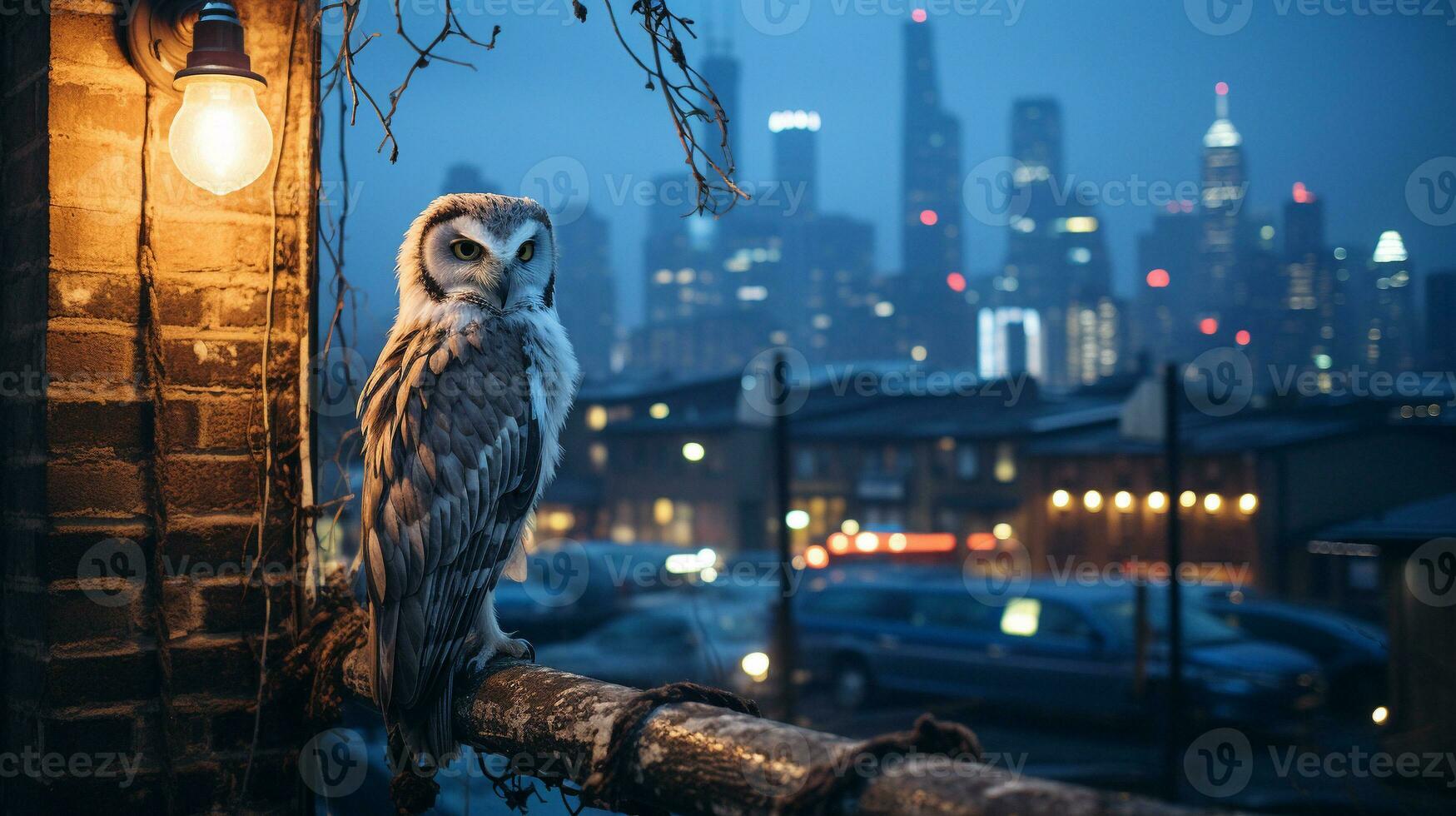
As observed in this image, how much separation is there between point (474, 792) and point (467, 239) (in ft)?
5.02

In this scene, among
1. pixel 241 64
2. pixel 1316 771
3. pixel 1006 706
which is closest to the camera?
pixel 241 64

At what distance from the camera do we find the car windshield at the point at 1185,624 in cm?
1144

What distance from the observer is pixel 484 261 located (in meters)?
2.51

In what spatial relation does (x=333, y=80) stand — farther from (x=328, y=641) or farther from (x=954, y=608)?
(x=954, y=608)

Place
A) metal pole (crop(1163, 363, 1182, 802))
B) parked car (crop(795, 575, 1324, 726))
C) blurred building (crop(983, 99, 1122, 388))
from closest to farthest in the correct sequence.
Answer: metal pole (crop(1163, 363, 1182, 802)) → parked car (crop(795, 575, 1324, 726)) → blurred building (crop(983, 99, 1122, 388))

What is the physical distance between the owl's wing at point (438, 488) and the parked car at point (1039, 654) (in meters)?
10.0

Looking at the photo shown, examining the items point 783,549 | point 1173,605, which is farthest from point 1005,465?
point 1173,605

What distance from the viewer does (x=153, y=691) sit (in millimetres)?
2229

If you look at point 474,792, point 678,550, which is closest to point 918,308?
point 678,550

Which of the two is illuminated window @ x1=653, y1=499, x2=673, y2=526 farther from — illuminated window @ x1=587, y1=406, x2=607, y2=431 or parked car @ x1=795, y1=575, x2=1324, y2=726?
parked car @ x1=795, y1=575, x2=1324, y2=726

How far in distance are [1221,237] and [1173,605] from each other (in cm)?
8004

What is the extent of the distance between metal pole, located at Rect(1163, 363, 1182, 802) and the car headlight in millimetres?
5007

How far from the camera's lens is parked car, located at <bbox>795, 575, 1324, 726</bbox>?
10.8 m

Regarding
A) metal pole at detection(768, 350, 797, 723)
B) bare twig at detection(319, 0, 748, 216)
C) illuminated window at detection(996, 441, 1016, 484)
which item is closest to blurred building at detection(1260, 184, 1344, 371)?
illuminated window at detection(996, 441, 1016, 484)
